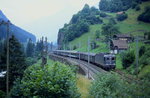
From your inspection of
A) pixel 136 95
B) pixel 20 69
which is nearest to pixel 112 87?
pixel 136 95

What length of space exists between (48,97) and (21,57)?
23.3m

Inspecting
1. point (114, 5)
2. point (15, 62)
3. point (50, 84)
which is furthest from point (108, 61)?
point (114, 5)

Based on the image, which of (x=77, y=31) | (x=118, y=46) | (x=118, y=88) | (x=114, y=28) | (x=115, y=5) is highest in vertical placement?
(x=115, y=5)

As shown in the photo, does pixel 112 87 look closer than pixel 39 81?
No

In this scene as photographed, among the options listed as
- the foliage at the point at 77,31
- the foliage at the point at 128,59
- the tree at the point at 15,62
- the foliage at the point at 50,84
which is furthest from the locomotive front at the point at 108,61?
the foliage at the point at 77,31

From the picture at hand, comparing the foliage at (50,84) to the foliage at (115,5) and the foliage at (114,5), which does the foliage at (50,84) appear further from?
the foliage at (114,5)

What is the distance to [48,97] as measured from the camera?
448 inches

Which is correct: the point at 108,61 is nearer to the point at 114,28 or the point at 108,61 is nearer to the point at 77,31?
the point at 114,28

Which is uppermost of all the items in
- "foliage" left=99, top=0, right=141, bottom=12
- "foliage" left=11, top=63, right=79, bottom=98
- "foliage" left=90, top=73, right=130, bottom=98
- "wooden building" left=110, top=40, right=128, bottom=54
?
"foliage" left=99, top=0, right=141, bottom=12

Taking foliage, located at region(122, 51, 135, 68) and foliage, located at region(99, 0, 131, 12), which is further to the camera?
foliage, located at region(99, 0, 131, 12)

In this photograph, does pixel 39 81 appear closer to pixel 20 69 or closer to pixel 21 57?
pixel 20 69

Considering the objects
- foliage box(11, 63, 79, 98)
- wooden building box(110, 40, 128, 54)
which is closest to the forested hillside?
wooden building box(110, 40, 128, 54)

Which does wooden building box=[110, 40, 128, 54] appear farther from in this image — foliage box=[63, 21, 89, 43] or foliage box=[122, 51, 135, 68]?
foliage box=[63, 21, 89, 43]

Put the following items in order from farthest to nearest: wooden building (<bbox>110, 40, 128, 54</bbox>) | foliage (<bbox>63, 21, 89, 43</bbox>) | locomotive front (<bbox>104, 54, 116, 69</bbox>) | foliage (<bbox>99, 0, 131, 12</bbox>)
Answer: foliage (<bbox>99, 0, 131, 12</bbox>) < foliage (<bbox>63, 21, 89, 43</bbox>) < wooden building (<bbox>110, 40, 128, 54</bbox>) < locomotive front (<bbox>104, 54, 116, 69</bbox>)
